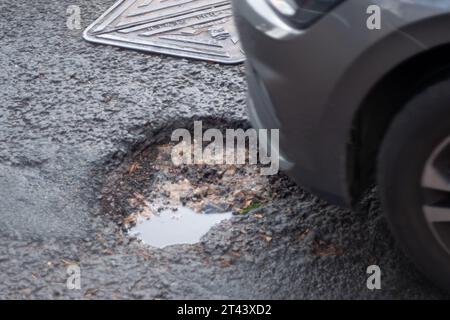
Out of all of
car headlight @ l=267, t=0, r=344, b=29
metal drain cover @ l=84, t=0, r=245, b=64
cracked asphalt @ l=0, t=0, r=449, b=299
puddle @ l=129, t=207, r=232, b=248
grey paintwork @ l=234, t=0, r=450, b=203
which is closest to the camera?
grey paintwork @ l=234, t=0, r=450, b=203

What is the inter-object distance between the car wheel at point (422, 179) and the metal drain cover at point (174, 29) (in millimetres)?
1972

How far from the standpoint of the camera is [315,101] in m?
2.83

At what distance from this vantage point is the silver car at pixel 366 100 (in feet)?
8.71

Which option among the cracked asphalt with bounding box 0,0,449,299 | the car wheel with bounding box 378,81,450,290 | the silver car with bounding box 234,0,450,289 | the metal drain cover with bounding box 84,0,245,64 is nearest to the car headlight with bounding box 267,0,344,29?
the silver car with bounding box 234,0,450,289

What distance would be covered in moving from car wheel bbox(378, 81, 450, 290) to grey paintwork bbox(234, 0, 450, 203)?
0.16m

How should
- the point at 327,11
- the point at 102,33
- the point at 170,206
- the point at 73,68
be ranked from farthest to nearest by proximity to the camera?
the point at 102,33
the point at 73,68
the point at 170,206
the point at 327,11

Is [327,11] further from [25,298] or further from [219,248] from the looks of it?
[25,298]

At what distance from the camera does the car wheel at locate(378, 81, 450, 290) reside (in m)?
2.75

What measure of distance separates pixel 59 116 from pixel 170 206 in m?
0.95

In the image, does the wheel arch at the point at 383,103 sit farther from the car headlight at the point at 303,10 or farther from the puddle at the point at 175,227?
the puddle at the point at 175,227

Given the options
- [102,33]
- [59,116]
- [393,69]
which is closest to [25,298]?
[59,116]

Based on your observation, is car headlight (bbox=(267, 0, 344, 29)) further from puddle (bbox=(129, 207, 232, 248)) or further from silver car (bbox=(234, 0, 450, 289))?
puddle (bbox=(129, 207, 232, 248))

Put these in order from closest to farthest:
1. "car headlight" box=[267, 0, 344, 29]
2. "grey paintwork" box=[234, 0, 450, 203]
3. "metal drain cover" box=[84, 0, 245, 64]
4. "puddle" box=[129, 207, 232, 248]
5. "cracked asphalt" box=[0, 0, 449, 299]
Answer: "grey paintwork" box=[234, 0, 450, 203], "car headlight" box=[267, 0, 344, 29], "cracked asphalt" box=[0, 0, 449, 299], "puddle" box=[129, 207, 232, 248], "metal drain cover" box=[84, 0, 245, 64]
